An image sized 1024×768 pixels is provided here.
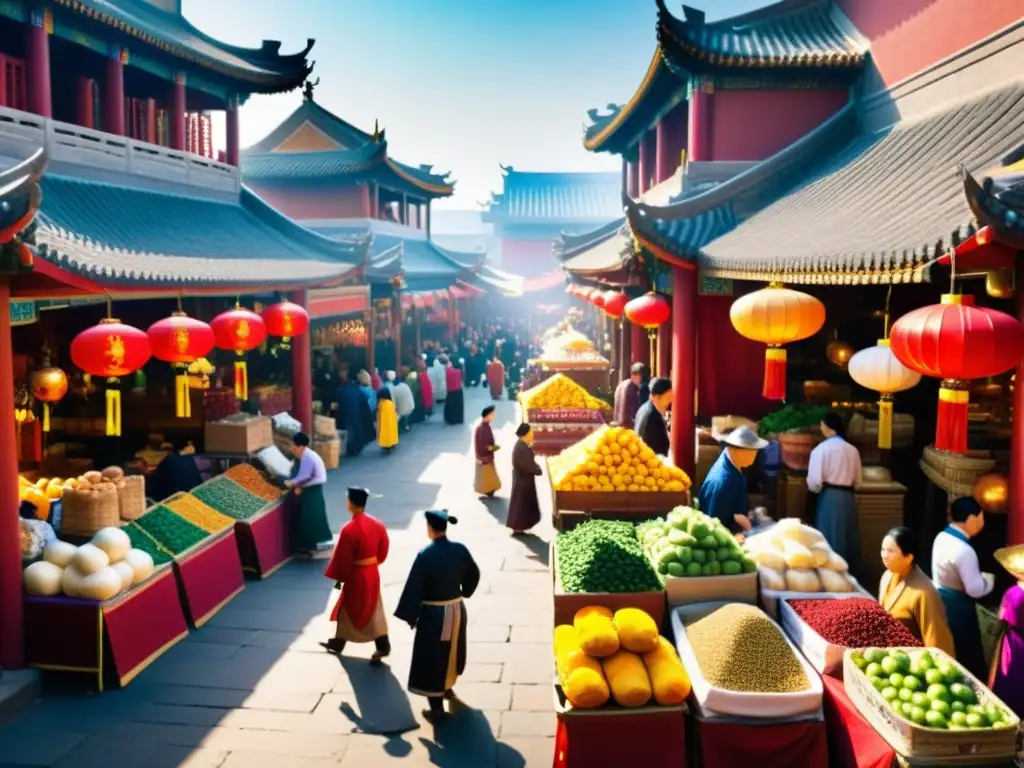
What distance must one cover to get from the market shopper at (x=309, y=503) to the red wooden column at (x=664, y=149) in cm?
836

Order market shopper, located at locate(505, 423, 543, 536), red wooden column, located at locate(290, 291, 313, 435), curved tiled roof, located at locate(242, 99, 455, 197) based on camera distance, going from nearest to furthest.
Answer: market shopper, located at locate(505, 423, 543, 536)
red wooden column, located at locate(290, 291, 313, 435)
curved tiled roof, located at locate(242, 99, 455, 197)

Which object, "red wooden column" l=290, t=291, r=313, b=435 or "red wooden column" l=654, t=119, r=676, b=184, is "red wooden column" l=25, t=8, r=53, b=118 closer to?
"red wooden column" l=290, t=291, r=313, b=435

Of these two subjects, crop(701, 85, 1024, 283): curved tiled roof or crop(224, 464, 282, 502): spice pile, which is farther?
crop(224, 464, 282, 502): spice pile

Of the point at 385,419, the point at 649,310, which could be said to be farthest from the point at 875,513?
the point at 385,419

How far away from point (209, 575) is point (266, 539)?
1.17m

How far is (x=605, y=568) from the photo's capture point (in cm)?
579

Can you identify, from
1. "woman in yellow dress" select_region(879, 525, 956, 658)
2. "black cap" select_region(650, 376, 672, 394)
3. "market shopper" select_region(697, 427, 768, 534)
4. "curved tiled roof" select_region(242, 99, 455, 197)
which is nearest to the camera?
"woman in yellow dress" select_region(879, 525, 956, 658)

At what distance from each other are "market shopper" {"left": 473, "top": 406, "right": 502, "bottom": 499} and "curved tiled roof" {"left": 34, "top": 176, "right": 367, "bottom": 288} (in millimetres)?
3172

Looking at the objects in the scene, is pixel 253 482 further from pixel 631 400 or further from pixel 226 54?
pixel 226 54

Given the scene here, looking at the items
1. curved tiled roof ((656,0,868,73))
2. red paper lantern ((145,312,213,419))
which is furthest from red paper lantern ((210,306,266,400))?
curved tiled roof ((656,0,868,73))

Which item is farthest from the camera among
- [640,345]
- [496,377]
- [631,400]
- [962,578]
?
[496,377]

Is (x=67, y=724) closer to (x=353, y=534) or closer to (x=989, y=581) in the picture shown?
(x=353, y=534)

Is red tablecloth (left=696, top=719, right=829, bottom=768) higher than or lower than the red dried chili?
lower

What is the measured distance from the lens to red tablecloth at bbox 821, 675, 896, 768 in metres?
4.28
